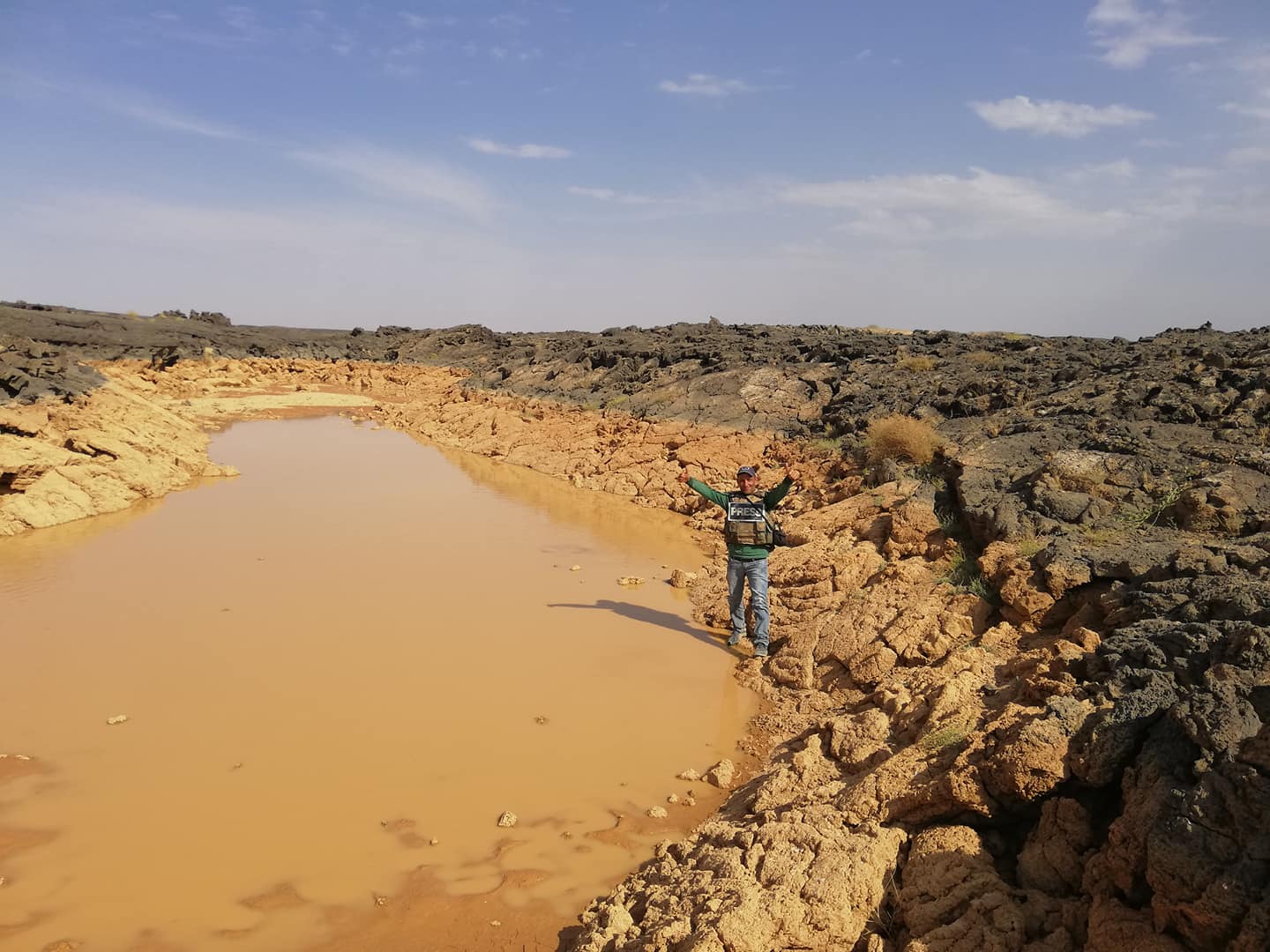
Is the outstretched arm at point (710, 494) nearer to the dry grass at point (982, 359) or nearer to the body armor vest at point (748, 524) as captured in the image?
the body armor vest at point (748, 524)

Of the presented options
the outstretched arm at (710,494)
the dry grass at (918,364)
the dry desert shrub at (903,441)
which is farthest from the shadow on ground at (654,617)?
the dry grass at (918,364)

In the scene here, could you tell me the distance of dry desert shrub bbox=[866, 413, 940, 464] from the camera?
389 inches

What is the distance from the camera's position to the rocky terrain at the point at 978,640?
286 centimetres

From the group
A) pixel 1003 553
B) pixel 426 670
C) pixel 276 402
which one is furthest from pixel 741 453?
pixel 276 402

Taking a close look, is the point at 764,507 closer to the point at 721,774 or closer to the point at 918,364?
the point at 721,774

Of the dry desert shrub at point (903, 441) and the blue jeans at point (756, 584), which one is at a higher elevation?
the dry desert shrub at point (903, 441)

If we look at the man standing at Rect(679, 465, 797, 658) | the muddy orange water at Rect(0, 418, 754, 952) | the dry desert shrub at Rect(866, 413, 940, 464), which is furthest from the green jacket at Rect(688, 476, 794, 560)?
the dry desert shrub at Rect(866, 413, 940, 464)

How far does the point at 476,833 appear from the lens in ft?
13.8

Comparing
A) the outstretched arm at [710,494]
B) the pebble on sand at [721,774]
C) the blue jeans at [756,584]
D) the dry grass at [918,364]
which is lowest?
the pebble on sand at [721,774]

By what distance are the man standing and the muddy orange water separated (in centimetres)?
49

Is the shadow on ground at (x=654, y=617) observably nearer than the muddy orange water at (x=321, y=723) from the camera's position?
No

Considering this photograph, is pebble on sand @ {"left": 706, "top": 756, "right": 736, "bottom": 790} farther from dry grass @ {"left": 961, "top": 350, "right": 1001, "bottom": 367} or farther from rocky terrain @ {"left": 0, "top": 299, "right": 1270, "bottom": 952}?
dry grass @ {"left": 961, "top": 350, "right": 1001, "bottom": 367}

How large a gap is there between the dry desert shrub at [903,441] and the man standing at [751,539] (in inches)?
161

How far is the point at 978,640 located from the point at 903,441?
484 cm
